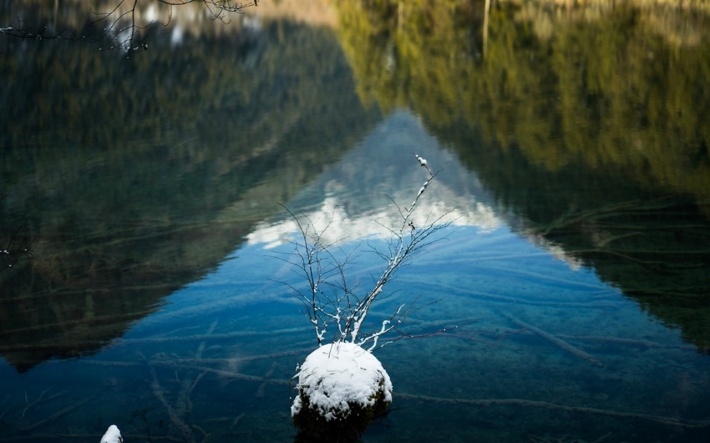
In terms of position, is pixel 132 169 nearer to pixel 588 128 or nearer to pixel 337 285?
pixel 337 285

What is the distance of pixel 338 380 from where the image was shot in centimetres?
632

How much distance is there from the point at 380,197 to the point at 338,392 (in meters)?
9.40

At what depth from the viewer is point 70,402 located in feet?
24.6

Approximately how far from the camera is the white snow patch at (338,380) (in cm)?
632

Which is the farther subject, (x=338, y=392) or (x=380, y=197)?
(x=380, y=197)

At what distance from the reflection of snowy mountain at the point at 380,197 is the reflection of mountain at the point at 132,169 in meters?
0.52

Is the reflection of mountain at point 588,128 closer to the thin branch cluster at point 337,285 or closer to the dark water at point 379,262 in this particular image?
the dark water at point 379,262

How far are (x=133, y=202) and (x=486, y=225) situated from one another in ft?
19.9

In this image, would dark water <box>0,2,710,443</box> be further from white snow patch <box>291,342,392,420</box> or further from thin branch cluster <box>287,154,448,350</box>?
white snow patch <box>291,342,392,420</box>

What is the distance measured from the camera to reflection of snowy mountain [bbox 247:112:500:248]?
1291cm

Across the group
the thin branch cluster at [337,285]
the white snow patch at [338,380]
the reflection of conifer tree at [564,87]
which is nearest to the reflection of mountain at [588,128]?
the reflection of conifer tree at [564,87]

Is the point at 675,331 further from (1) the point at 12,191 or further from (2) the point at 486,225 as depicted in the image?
(1) the point at 12,191

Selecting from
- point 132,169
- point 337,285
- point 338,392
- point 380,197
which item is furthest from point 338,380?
point 132,169

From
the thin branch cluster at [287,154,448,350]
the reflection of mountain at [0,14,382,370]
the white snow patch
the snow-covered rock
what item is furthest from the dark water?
the white snow patch
